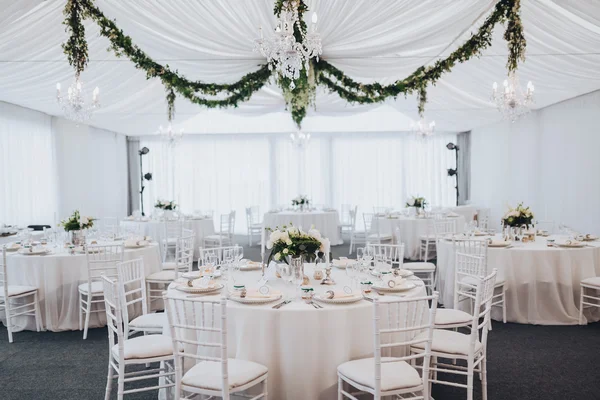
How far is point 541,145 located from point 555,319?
20.7 ft

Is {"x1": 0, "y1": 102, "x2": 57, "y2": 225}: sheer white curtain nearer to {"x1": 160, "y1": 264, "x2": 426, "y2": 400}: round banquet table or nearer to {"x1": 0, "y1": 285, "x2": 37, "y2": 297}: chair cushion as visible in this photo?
{"x1": 0, "y1": 285, "x2": 37, "y2": 297}: chair cushion

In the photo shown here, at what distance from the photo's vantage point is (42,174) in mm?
10008

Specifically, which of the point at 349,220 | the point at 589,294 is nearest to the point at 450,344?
the point at 589,294

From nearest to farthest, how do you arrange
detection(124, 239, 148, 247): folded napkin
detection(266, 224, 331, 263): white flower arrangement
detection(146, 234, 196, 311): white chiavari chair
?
detection(266, 224, 331, 263): white flower arrangement < detection(146, 234, 196, 311): white chiavari chair < detection(124, 239, 148, 247): folded napkin

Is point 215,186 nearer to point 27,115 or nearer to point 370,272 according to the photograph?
point 27,115

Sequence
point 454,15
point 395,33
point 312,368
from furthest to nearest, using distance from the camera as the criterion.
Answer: point 395,33
point 454,15
point 312,368

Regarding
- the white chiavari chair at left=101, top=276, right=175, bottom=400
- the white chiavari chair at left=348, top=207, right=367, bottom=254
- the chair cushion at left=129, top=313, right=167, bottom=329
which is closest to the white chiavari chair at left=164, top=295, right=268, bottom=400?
the white chiavari chair at left=101, top=276, right=175, bottom=400

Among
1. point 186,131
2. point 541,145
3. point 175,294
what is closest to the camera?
point 175,294

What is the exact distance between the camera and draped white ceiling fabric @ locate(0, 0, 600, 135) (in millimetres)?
5215

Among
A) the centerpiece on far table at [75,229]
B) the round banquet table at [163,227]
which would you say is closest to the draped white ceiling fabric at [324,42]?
the centerpiece on far table at [75,229]

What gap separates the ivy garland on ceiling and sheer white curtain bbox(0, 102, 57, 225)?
3859 mm

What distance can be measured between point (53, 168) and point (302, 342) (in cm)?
923

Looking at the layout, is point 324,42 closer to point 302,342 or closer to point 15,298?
point 302,342

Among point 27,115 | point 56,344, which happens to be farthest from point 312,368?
point 27,115
